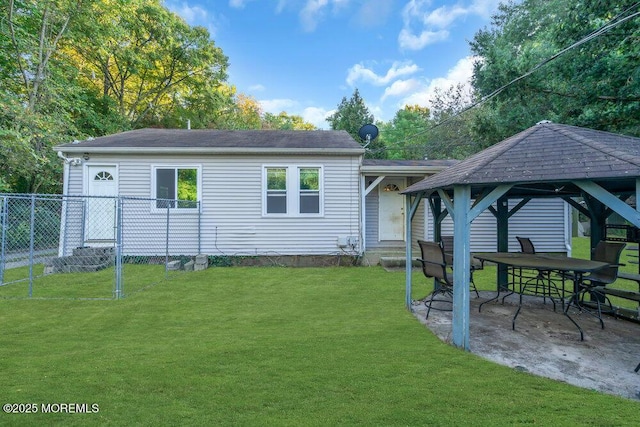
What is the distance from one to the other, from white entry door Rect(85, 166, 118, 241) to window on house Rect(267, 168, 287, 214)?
4293 mm

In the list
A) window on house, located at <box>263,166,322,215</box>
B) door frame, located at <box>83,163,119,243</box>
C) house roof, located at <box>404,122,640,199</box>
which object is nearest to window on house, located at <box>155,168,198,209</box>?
door frame, located at <box>83,163,119,243</box>

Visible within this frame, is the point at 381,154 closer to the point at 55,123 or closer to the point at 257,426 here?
the point at 55,123

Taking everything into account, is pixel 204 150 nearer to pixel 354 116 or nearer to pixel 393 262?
pixel 393 262

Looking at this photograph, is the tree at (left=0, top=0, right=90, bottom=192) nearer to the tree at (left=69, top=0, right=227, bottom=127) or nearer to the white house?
the white house

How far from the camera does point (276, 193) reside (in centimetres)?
957

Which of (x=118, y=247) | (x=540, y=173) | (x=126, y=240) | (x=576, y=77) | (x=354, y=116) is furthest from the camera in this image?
(x=354, y=116)

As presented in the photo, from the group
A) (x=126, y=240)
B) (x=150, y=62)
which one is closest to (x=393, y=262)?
(x=126, y=240)

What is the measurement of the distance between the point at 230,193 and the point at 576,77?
10718mm

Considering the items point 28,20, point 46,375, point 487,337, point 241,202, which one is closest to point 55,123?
A: point 28,20

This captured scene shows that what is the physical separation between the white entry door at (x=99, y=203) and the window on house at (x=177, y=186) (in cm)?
121

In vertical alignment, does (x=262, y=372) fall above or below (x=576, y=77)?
below

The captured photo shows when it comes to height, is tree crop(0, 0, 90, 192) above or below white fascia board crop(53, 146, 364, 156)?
above

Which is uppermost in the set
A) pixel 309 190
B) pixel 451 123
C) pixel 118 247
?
pixel 451 123

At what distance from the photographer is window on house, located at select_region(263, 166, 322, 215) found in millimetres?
9539
